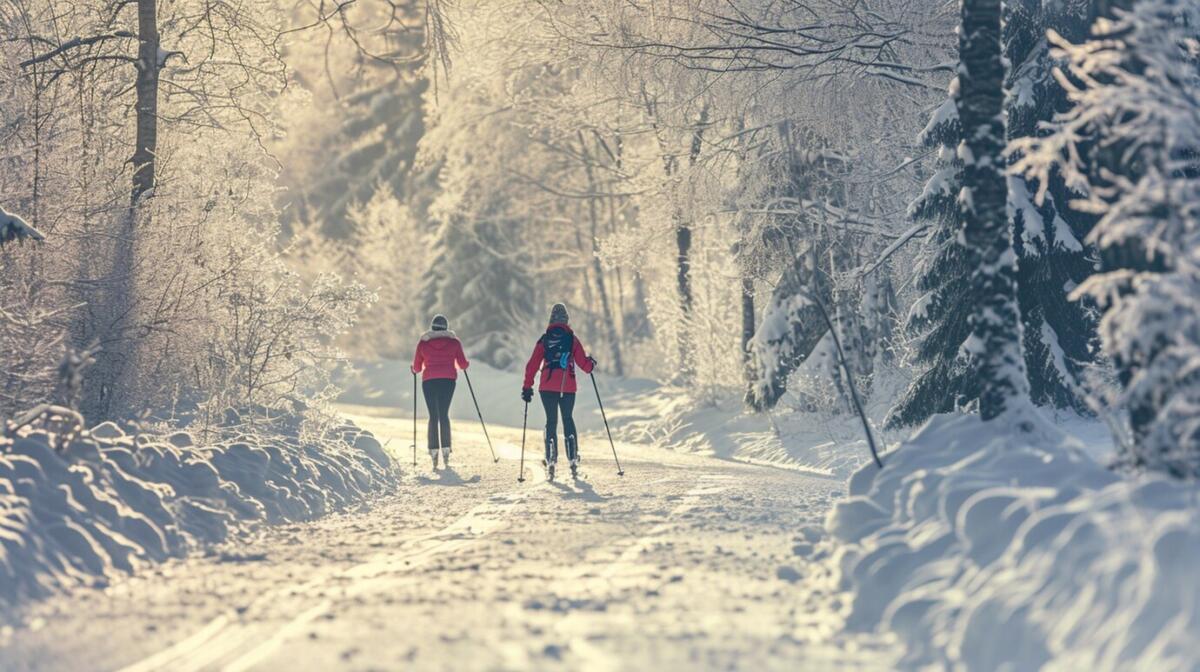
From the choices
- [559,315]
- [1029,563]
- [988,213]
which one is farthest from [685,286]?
[1029,563]

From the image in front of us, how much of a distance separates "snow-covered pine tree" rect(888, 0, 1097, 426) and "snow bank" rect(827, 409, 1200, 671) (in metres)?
6.74

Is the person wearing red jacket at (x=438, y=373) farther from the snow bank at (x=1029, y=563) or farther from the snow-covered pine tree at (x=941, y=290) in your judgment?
the snow bank at (x=1029, y=563)

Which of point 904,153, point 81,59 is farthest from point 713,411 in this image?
point 81,59

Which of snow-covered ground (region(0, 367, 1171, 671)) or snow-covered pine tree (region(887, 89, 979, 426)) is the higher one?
snow-covered pine tree (region(887, 89, 979, 426))

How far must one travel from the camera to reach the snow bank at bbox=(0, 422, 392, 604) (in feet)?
30.7

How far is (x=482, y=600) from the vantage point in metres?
8.48

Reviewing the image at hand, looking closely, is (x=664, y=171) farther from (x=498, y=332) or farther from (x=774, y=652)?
(x=774, y=652)

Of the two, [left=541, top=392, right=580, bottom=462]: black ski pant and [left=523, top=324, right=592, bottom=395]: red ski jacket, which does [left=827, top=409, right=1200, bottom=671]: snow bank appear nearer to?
[left=541, top=392, right=580, bottom=462]: black ski pant

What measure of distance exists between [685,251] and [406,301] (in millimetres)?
19246

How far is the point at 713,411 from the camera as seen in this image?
2831cm

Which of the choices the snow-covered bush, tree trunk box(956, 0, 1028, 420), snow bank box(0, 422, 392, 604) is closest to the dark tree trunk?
snow bank box(0, 422, 392, 604)

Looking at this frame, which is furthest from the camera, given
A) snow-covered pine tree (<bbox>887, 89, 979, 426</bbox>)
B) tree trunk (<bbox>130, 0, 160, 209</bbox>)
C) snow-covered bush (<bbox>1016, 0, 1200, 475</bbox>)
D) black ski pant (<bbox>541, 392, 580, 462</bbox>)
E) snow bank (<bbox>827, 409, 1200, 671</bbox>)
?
tree trunk (<bbox>130, 0, 160, 209</bbox>)

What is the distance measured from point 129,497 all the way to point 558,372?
6.93 meters

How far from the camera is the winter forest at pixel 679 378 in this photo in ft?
24.4
